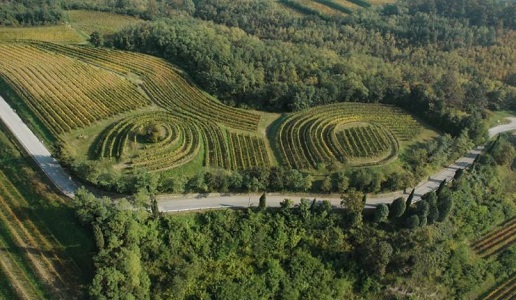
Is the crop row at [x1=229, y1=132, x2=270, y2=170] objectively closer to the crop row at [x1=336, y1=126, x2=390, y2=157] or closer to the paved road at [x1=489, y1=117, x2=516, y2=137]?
the crop row at [x1=336, y1=126, x2=390, y2=157]

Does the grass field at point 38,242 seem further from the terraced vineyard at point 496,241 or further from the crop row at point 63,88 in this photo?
the terraced vineyard at point 496,241

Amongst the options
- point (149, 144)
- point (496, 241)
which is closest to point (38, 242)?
point (149, 144)

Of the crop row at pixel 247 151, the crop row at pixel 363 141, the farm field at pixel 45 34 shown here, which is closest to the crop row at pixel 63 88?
the farm field at pixel 45 34

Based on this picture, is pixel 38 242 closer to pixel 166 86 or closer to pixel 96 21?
pixel 166 86

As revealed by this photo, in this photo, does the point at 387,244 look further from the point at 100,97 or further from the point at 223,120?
the point at 100,97

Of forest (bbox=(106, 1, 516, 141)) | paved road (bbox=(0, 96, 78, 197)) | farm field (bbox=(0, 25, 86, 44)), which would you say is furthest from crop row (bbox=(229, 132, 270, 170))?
farm field (bbox=(0, 25, 86, 44))
